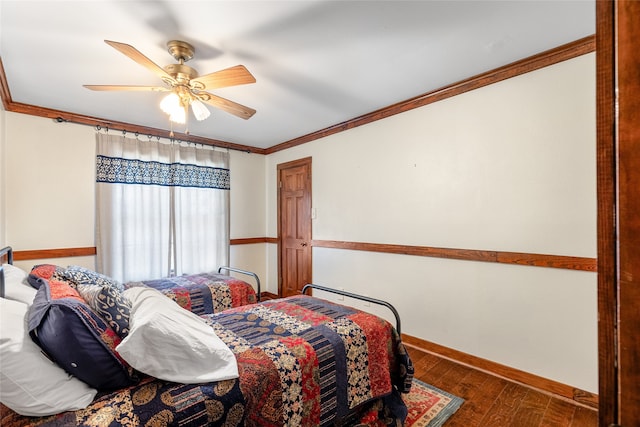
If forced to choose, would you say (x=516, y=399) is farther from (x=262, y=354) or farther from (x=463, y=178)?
(x=262, y=354)

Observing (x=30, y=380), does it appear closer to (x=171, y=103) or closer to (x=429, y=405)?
(x=171, y=103)

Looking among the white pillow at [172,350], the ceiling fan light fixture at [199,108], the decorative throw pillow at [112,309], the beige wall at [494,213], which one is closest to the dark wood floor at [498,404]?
the beige wall at [494,213]

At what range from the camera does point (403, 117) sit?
2.96m

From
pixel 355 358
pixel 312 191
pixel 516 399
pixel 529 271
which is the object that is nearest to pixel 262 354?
pixel 355 358

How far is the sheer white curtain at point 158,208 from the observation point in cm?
329

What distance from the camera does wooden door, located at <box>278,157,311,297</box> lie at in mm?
4105

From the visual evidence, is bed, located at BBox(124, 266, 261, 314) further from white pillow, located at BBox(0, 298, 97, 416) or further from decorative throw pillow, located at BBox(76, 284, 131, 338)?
white pillow, located at BBox(0, 298, 97, 416)

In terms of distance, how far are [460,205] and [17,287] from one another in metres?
3.20

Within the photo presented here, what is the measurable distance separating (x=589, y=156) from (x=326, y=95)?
209 cm

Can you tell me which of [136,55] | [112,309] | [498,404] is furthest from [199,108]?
[498,404]

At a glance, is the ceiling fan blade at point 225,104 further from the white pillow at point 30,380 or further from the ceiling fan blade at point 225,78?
the white pillow at point 30,380

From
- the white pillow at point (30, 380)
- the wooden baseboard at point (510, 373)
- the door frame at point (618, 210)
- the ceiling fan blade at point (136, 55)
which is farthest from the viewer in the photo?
the wooden baseboard at point (510, 373)

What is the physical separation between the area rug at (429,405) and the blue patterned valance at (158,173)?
3487mm

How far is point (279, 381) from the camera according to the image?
135cm
